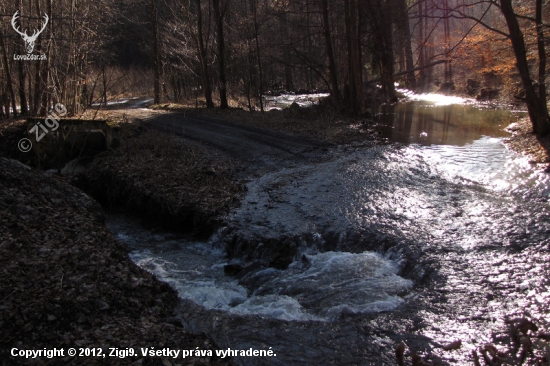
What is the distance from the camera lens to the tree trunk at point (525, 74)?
1323 centimetres

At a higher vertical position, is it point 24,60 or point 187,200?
point 24,60

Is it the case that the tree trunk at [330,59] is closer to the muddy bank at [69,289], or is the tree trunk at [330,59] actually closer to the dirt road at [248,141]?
the dirt road at [248,141]

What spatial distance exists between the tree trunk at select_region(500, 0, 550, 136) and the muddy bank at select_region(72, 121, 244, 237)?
945cm

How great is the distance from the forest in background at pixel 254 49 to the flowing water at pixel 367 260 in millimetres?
3870

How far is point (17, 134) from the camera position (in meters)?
13.2

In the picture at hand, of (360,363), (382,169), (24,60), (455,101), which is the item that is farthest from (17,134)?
(455,101)

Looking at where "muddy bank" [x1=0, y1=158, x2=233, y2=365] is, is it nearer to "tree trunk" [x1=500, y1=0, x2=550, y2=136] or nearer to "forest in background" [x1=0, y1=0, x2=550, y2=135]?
"forest in background" [x1=0, y1=0, x2=550, y2=135]

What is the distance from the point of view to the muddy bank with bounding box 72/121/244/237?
30.0 ft

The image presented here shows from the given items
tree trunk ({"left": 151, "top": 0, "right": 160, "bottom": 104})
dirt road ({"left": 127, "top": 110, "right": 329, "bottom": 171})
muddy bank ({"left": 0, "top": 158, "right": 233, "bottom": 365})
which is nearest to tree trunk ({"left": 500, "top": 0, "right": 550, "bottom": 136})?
dirt road ({"left": 127, "top": 110, "right": 329, "bottom": 171})

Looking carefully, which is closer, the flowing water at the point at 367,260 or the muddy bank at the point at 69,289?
the muddy bank at the point at 69,289

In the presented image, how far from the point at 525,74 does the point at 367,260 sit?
33.4 ft

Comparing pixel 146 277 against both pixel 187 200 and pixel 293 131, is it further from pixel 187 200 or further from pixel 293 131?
pixel 293 131

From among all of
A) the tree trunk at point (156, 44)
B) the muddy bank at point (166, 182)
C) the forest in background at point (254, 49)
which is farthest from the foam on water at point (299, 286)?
the tree trunk at point (156, 44)

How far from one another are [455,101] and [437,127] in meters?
13.1
